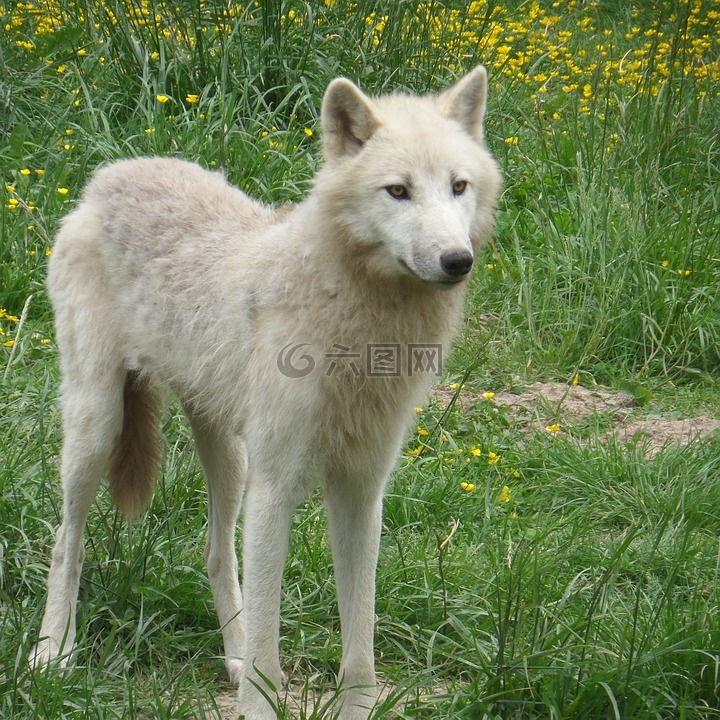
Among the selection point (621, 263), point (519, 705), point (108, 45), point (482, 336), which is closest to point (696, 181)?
point (621, 263)

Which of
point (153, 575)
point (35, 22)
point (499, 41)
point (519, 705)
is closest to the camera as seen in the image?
point (519, 705)

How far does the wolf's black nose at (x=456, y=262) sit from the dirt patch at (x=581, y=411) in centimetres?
241

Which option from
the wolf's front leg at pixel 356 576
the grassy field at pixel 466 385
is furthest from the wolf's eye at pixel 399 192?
the grassy field at pixel 466 385

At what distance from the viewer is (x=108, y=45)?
717 centimetres

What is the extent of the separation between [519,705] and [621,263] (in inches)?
138

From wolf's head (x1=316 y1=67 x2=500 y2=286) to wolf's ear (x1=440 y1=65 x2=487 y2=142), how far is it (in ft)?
0.21

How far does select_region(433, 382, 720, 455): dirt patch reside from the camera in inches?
220

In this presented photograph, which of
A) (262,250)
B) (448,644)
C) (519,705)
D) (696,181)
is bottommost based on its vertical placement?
(448,644)

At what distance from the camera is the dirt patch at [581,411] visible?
18.4ft

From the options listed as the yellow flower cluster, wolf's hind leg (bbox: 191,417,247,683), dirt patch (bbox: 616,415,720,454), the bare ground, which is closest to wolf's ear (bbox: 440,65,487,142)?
wolf's hind leg (bbox: 191,417,247,683)

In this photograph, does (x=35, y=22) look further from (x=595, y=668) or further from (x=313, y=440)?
(x=595, y=668)

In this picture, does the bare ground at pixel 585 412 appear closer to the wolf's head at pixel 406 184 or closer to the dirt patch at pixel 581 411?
the dirt patch at pixel 581 411

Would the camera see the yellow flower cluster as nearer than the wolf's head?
No

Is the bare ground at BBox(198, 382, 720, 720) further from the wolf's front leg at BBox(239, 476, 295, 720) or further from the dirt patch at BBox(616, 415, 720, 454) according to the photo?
the wolf's front leg at BBox(239, 476, 295, 720)
